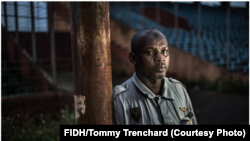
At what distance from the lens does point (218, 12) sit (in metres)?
18.4

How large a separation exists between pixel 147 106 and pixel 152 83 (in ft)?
0.59

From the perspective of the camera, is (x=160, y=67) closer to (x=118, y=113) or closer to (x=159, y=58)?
(x=159, y=58)

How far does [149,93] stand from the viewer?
179 cm

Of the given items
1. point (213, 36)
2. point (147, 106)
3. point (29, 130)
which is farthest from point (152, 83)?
point (213, 36)

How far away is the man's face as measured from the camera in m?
1.67

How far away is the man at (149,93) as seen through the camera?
5.52 ft

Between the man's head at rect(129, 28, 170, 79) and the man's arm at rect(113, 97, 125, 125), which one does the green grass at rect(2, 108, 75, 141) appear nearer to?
the man's arm at rect(113, 97, 125, 125)

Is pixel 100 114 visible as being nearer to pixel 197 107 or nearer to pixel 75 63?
pixel 75 63

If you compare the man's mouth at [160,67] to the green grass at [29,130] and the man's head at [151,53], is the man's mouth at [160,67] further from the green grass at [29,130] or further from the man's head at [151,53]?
the green grass at [29,130]

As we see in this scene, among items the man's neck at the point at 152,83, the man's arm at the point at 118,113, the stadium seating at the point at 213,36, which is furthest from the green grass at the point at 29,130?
the stadium seating at the point at 213,36

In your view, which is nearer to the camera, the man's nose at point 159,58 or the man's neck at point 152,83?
the man's nose at point 159,58

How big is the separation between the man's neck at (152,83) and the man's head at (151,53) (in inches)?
3.3

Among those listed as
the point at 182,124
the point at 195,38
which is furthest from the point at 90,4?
the point at 195,38

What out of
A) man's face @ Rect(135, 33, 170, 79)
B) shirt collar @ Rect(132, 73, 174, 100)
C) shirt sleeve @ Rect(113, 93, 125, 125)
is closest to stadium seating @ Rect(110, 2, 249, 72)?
shirt collar @ Rect(132, 73, 174, 100)
